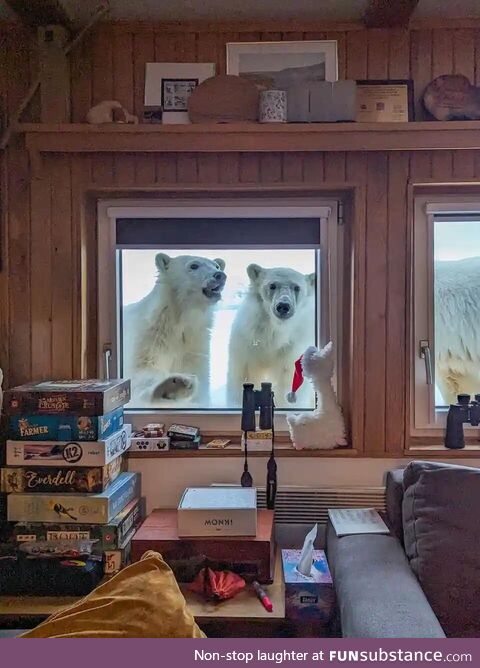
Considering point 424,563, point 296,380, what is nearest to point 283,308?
point 296,380

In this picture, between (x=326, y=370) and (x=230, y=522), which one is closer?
(x=230, y=522)

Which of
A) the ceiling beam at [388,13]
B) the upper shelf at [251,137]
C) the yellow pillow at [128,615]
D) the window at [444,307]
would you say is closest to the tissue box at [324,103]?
the upper shelf at [251,137]

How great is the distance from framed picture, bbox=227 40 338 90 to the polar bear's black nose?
0.76 meters

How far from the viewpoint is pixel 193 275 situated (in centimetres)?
220

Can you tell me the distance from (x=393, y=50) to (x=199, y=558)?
1807 millimetres

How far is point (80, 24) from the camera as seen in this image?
2008 mm

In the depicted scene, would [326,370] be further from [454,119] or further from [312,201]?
[454,119]

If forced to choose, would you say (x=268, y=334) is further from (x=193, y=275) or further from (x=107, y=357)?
(x=107, y=357)

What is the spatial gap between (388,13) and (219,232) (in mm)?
916

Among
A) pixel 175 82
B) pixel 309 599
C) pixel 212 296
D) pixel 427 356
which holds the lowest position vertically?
pixel 309 599

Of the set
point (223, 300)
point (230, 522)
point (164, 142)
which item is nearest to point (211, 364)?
point (223, 300)

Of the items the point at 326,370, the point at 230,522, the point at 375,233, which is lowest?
the point at 230,522

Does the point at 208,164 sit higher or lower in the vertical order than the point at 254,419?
higher
